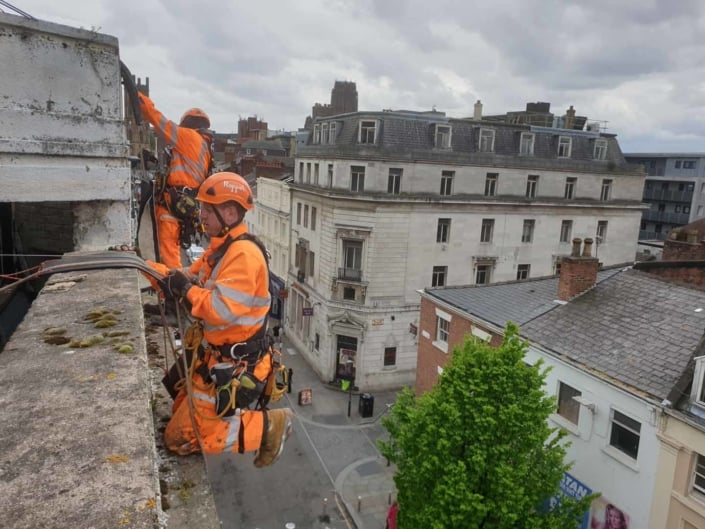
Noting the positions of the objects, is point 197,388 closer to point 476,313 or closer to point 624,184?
point 476,313

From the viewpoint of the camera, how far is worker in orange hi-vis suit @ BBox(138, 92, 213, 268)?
7934 millimetres

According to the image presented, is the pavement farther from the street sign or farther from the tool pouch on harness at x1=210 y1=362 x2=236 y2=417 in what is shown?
the tool pouch on harness at x1=210 y1=362 x2=236 y2=417

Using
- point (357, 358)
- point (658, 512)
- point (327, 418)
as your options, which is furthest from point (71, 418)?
point (357, 358)

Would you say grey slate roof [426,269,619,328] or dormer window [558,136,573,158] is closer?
grey slate roof [426,269,619,328]

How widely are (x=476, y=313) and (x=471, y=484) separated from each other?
791 cm

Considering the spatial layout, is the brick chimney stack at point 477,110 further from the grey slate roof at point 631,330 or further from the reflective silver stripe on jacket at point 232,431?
the reflective silver stripe on jacket at point 232,431

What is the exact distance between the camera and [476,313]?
Result: 19.5 m

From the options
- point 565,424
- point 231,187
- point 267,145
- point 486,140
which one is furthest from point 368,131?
point 267,145

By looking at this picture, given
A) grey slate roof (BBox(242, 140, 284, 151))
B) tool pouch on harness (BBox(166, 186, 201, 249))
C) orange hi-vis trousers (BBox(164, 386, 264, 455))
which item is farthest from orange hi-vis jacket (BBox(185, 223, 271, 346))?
grey slate roof (BBox(242, 140, 284, 151))

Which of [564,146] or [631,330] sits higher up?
[564,146]

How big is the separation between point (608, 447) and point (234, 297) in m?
13.3

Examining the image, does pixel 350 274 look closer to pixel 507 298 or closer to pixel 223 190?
pixel 507 298

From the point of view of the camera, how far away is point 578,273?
18094 mm

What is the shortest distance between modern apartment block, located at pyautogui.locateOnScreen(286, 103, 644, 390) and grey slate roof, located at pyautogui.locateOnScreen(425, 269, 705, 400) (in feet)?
34.8
